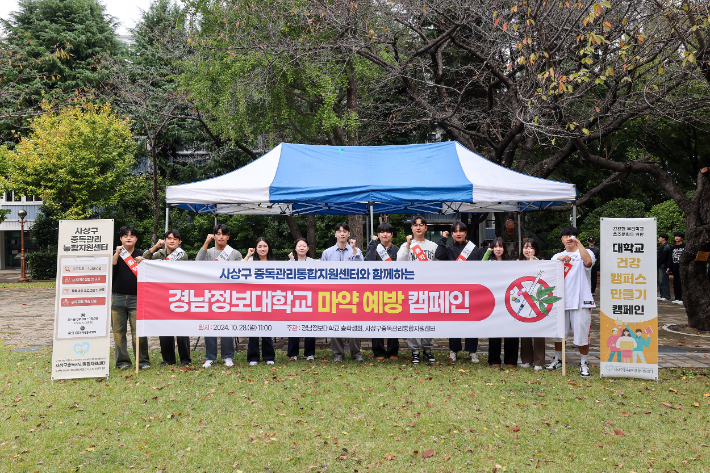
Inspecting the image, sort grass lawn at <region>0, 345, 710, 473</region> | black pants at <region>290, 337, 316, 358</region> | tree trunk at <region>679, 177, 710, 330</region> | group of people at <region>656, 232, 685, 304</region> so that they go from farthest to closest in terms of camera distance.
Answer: group of people at <region>656, 232, 685, 304</region> → tree trunk at <region>679, 177, 710, 330</region> → black pants at <region>290, 337, 316, 358</region> → grass lawn at <region>0, 345, 710, 473</region>

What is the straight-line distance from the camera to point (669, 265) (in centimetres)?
1394

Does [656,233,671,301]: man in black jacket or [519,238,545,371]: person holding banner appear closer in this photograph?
[519,238,545,371]: person holding banner

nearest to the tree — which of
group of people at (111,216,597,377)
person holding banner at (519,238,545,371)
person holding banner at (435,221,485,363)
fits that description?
group of people at (111,216,597,377)

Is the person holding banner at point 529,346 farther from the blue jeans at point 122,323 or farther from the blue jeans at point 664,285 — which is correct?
the blue jeans at point 664,285

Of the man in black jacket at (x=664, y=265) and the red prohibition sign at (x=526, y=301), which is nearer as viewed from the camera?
the red prohibition sign at (x=526, y=301)

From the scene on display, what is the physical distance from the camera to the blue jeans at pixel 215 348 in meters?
7.01

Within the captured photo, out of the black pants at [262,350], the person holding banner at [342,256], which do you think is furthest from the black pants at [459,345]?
the black pants at [262,350]

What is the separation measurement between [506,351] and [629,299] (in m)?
1.68

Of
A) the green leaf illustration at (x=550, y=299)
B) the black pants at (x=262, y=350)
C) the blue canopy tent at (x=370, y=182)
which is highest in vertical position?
the blue canopy tent at (x=370, y=182)

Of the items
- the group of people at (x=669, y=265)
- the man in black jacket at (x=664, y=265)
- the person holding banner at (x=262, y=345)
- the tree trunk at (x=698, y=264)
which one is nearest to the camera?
the person holding banner at (x=262, y=345)

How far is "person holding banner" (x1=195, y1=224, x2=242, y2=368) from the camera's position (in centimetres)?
700

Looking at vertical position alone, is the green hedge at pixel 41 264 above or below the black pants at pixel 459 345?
above

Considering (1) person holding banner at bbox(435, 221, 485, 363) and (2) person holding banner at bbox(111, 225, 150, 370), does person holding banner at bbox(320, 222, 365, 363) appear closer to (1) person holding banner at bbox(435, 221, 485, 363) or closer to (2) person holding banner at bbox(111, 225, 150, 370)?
(1) person holding banner at bbox(435, 221, 485, 363)

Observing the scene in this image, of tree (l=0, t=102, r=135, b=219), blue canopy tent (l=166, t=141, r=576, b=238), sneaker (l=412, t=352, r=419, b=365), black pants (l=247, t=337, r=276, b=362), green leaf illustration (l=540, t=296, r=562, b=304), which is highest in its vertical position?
tree (l=0, t=102, r=135, b=219)
